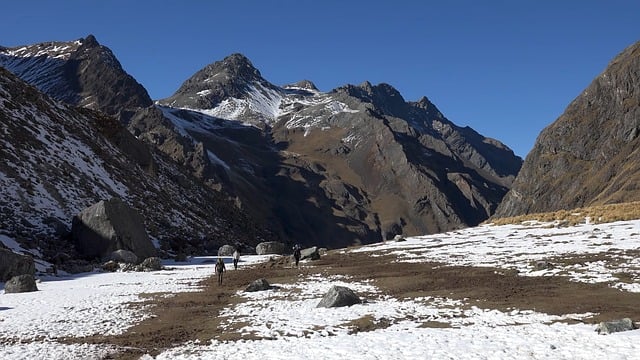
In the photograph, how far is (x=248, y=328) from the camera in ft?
67.3

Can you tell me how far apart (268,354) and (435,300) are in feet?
36.5

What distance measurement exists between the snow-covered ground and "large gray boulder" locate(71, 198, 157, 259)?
39.8ft

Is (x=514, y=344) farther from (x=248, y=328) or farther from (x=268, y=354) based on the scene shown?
(x=248, y=328)

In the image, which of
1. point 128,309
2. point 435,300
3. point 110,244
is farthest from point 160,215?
point 435,300

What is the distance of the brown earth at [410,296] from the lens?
19344 millimetres

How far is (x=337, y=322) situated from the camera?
69.2 ft

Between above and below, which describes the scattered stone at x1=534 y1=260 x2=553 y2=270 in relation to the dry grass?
below

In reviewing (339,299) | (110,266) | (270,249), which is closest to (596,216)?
(270,249)

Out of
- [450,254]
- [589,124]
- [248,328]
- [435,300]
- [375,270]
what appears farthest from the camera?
[589,124]

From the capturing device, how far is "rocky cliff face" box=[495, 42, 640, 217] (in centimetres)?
15438

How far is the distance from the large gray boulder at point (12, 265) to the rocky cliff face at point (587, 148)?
14077cm

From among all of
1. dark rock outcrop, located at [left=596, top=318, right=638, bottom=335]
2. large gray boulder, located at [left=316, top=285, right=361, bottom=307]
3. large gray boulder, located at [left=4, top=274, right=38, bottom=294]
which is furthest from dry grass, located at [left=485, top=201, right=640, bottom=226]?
large gray boulder, located at [left=4, top=274, right=38, bottom=294]

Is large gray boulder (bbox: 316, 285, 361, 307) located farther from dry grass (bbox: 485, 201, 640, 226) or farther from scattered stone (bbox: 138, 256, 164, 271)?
dry grass (bbox: 485, 201, 640, 226)

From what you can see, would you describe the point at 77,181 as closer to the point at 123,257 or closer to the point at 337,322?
the point at 123,257
